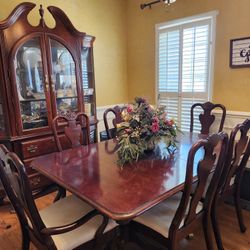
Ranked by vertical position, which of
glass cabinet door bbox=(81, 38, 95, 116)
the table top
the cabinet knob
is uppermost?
glass cabinet door bbox=(81, 38, 95, 116)

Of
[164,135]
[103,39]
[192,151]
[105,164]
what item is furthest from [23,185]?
[103,39]

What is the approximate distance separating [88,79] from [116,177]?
79.0 inches

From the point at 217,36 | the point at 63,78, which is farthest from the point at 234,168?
the point at 63,78

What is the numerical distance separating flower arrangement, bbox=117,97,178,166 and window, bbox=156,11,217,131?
153 cm

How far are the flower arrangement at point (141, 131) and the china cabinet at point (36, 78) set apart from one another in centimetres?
119

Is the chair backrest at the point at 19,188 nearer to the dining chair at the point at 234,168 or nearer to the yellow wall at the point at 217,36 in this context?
the dining chair at the point at 234,168

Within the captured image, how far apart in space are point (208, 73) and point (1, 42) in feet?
7.93

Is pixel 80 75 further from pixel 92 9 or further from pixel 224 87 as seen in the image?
pixel 224 87

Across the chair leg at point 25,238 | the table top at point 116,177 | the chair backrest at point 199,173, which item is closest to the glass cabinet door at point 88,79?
the table top at point 116,177

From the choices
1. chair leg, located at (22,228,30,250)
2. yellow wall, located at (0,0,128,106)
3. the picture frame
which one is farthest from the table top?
yellow wall, located at (0,0,128,106)

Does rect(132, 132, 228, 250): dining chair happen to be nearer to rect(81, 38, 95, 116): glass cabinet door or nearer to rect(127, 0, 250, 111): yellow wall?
rect(127, 0, 250, 111): yellow wall

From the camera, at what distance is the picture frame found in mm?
2668

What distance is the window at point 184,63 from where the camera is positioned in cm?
303

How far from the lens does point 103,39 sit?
3600 mm
